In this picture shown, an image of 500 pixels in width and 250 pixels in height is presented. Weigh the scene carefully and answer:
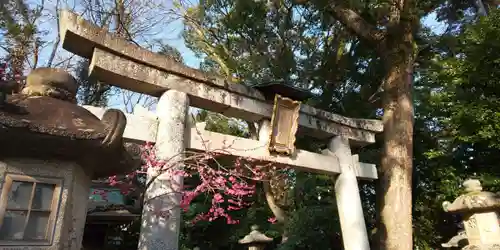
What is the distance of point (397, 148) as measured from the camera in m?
7.12

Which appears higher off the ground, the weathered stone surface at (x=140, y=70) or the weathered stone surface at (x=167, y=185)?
the weathered stone surface at (x=140, y=70)

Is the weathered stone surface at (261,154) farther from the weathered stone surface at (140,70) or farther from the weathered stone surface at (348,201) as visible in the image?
the weathered stone surface at (140,70)

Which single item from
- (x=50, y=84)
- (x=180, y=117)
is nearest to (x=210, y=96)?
(x=180, y=117)

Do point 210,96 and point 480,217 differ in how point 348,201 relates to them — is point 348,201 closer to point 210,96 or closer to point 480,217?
point 480,217

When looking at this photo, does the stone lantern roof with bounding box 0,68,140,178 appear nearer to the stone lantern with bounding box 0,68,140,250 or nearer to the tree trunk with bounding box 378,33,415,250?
the stone lantern with bounding box 0,68,140,250

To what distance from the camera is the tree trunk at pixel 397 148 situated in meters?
6.58

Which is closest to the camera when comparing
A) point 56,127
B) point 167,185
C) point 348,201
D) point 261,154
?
point 56,127

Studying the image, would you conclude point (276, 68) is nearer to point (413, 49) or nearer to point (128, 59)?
point (413, 49)

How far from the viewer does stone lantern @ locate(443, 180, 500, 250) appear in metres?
4.77

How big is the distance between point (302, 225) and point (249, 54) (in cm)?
481

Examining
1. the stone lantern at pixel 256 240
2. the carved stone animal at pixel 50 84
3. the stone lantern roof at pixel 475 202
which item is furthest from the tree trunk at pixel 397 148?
the carved stone animal at pixel 50 84

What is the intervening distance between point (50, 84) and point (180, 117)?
2.08 m

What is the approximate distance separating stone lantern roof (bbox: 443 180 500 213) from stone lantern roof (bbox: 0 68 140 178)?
4.45 meters

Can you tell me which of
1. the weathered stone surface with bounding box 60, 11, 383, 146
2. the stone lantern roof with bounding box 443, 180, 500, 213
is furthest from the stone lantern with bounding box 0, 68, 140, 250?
the stone lantern roof with bounding box 443, 180, 500, 213
